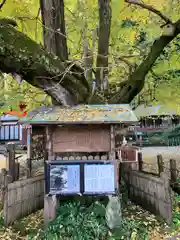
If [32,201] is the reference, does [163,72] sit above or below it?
above

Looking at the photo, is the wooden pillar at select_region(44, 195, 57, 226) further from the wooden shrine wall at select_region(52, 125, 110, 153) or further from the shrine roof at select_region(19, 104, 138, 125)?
the shrine roof at select_region(19, 104, 138, 125)

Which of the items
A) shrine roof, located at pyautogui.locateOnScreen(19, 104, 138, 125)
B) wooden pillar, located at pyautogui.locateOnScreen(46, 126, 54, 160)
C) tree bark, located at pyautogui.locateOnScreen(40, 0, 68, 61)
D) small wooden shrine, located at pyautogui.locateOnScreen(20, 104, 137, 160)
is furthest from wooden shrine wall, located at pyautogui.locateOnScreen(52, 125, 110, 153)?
tree bark, located at pyautogui.locateOnScreen(40, 0, 68, 61)

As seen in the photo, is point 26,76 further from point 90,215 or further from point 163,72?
point 163,72

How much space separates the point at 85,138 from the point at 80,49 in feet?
18.0

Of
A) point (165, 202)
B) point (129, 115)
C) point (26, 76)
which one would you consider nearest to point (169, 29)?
point (129, 115)

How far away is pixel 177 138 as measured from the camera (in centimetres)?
2162

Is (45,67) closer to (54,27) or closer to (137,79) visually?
(54,27)

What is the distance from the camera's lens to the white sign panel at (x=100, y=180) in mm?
5016

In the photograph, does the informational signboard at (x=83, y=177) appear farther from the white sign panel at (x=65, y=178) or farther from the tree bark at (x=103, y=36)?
the tree bark at (x=103, y=36)

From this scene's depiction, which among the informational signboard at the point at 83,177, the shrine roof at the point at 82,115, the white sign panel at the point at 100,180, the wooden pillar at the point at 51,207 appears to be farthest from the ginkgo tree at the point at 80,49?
the wooden pillar at the point at 51,207

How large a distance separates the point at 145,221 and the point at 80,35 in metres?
6.70

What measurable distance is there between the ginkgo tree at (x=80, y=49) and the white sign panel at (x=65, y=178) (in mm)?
1466

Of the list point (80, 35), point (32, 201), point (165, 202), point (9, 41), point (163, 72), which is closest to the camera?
point (9, 41)

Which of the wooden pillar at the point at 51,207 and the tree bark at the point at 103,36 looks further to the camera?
the tree bark at the point at 103,36
